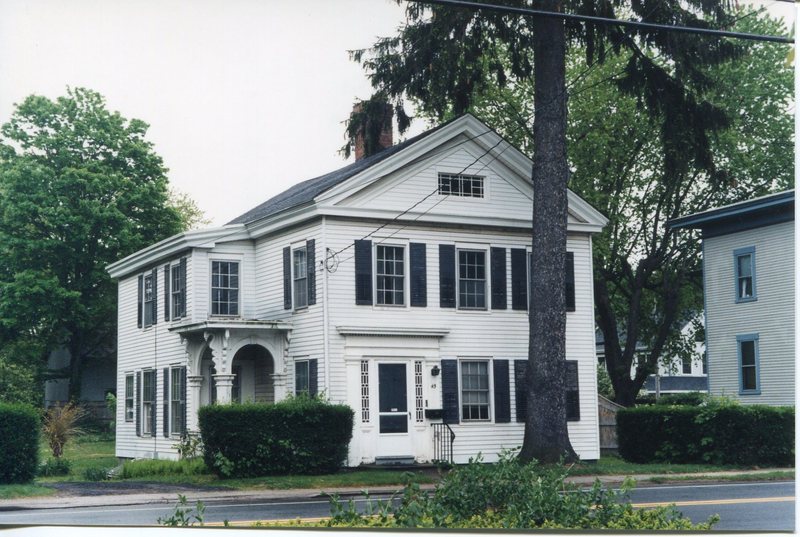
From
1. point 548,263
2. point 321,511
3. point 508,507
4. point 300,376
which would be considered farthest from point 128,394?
point 508,507

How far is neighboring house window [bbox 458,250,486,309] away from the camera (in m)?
21.2

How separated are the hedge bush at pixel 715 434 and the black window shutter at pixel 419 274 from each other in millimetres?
5170

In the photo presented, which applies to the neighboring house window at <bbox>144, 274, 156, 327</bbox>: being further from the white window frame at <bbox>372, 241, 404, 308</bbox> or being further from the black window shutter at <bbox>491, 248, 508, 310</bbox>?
the black window shutter at <bbox>491, 248, 508, 310</bbox>

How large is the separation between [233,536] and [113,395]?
36.3 feet

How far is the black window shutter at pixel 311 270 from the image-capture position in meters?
19.4

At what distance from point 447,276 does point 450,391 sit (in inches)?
→ 86.7

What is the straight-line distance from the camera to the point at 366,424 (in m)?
19.5

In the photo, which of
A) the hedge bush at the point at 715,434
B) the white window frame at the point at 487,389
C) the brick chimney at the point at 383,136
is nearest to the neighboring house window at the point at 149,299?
the brick chimney at the point at 383,136

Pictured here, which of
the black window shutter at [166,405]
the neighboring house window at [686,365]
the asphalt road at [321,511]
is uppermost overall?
the neighboring house window at [686,365]

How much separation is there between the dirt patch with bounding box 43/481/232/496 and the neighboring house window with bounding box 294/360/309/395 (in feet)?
10.3

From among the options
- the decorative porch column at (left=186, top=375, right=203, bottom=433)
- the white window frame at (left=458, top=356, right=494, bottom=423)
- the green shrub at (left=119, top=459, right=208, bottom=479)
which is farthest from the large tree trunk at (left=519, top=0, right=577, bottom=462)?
the decorative porch column at (left=186, top=375, right=203, bottom=433)

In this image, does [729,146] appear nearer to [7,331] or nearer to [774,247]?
[774,247]

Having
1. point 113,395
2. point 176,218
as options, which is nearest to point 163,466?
point 113,395

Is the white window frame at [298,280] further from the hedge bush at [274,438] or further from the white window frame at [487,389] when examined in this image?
the white window frame at [487,389]
